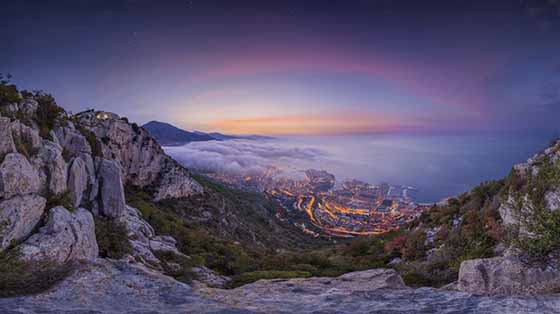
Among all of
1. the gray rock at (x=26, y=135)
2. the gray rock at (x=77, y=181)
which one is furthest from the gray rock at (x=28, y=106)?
the gray rock at (x=77, y=181)

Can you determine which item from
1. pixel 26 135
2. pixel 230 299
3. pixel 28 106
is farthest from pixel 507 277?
pixel 28 106

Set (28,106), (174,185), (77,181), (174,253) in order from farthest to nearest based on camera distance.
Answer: (174,185), (174,253), (28,106), (77,181)

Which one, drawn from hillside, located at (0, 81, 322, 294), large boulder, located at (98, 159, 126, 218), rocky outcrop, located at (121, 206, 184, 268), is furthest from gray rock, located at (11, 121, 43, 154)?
rocky outcrop, located at (121, 206, 184, 268)

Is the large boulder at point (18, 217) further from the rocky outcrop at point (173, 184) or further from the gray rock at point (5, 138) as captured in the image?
the rocky outcrop at point (173, 184)

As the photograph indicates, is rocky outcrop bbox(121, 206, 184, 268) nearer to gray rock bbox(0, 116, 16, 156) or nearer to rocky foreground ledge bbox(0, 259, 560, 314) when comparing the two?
gray rock bbox(0, 116, 16, 156)

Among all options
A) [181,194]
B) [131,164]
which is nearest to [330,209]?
[181,194]

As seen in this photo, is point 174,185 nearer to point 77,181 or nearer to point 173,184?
point 173,184
